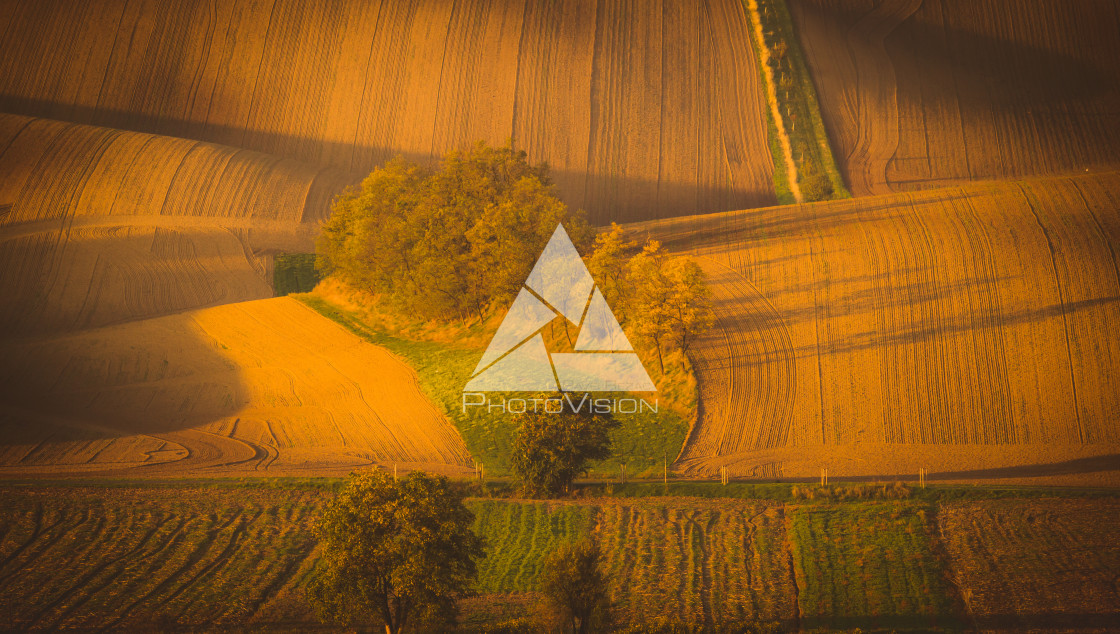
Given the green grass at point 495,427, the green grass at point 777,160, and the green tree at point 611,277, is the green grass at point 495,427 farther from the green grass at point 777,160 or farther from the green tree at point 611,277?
the green grass at point 777,160

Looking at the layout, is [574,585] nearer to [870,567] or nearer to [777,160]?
[870,567]

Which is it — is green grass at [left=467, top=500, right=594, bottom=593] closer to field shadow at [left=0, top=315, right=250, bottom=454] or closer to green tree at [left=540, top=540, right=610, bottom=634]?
green tree at [left=540, top=540, right=610, bottom=634]

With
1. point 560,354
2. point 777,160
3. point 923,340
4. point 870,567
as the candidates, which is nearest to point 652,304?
point 560,354

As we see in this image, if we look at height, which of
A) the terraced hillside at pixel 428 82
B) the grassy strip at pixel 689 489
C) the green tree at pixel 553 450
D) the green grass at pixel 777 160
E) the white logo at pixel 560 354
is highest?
the terraced hillside at pixel 428 82

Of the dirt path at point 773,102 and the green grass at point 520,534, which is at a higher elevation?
the dirt path at point 773,102

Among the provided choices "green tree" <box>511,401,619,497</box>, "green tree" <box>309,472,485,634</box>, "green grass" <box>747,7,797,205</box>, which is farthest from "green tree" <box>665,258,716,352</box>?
"green grass" <box>747,7,797,205</box>

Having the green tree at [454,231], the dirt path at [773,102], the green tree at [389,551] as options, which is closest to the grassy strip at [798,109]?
the dirt path at [773,102]
